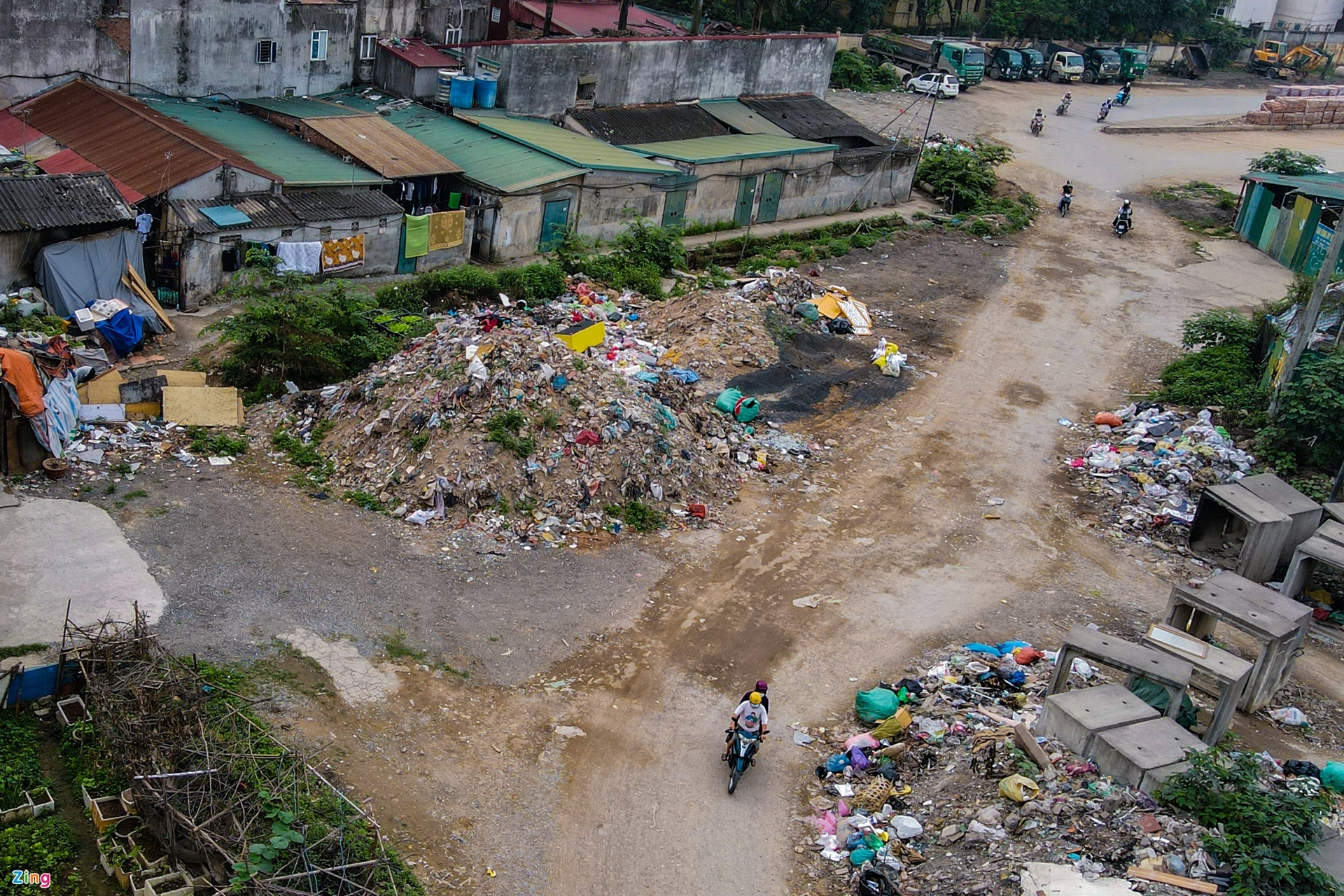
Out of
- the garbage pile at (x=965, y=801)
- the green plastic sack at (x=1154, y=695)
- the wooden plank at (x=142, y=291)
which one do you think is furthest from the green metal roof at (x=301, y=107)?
the green plastic sack at (x=1154, y=695)


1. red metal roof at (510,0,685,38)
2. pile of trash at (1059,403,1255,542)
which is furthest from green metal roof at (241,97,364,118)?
pile of trash at (1059,403,1255,542)

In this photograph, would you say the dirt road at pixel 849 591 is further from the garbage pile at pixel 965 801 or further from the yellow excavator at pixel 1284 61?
the yellow excavator at pixel 1284 61

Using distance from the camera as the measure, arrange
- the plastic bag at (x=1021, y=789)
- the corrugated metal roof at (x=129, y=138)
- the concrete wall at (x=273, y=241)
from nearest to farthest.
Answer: the plastic bag at (x=1021, y=789)
the concrete wall at (x=273, y=241)
the corrugated metal roof at (x=129, y=138)

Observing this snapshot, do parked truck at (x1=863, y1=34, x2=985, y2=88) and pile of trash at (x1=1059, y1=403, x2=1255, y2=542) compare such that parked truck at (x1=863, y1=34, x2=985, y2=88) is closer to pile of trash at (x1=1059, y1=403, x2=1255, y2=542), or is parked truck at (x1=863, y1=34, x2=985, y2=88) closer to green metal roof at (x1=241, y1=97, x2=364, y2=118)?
green metal roof at (x1=241, y1=97, x2=364, y2=118)

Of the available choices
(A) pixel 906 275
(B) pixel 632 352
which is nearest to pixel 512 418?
(B) pixel 632 352

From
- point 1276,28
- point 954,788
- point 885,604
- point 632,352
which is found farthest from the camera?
point 1276,28

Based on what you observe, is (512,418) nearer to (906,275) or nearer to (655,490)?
(655,490)
